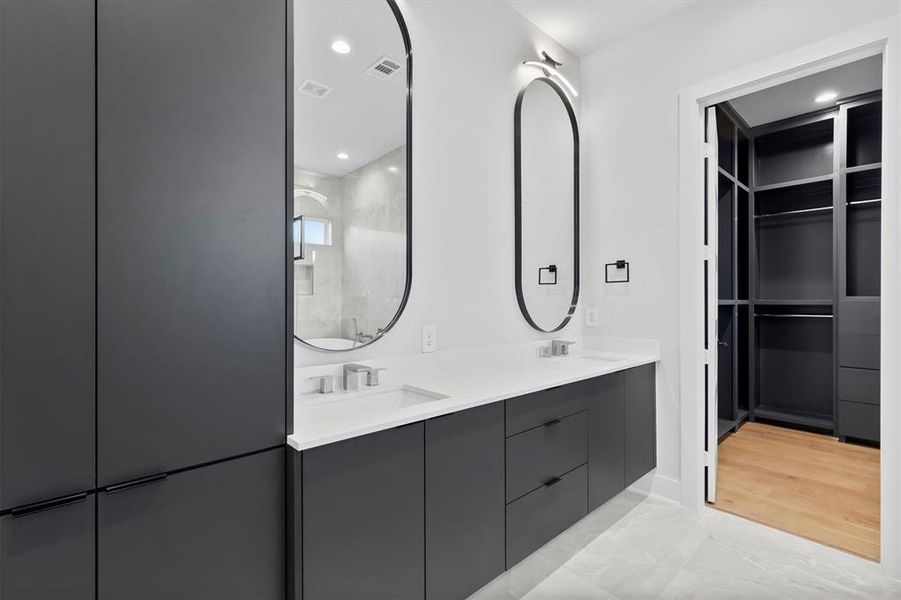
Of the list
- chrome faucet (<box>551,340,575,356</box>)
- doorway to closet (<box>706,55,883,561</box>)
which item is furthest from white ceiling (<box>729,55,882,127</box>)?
chrome faucet (<box>551,340,575,356</box>)

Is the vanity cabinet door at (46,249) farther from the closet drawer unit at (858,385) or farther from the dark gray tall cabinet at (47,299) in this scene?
the closet drawer unit at (858,385)

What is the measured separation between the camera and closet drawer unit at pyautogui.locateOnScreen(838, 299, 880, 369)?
11.5ft

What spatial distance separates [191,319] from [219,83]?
590 mm

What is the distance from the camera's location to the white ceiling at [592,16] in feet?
8.50

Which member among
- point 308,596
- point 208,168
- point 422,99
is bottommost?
point 308,596

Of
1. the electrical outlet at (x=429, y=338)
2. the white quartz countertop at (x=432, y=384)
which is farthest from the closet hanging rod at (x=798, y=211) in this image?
the electrical outlet at (x=429, y=338)

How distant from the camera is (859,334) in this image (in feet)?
11.8

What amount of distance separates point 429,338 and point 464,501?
31.3 inches

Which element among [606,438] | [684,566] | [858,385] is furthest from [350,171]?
[858,385]

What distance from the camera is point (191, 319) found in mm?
1076

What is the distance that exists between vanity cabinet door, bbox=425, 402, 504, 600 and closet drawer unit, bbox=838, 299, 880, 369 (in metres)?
3.56

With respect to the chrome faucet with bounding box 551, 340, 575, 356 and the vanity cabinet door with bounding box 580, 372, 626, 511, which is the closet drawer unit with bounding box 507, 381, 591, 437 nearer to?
the vanity cabinet door with bounding box 580, 372, 626, 511

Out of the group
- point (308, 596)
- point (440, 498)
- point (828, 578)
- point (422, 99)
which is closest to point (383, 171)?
point (422, 99)

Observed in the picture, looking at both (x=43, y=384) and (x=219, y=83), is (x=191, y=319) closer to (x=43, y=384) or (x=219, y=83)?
(x=43, y=384)
